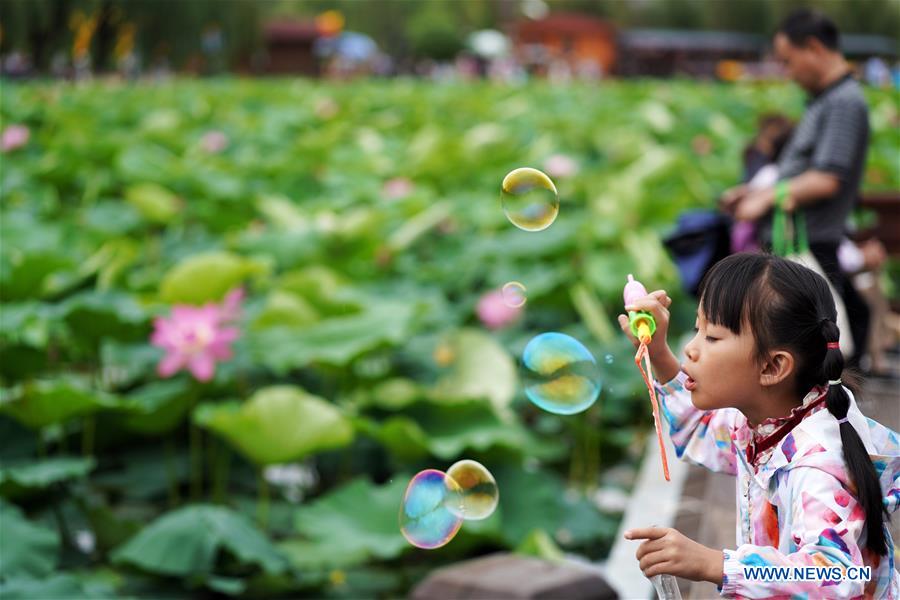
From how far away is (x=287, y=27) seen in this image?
39.9 meters

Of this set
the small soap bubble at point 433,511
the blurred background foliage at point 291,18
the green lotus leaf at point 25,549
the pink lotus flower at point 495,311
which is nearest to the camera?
the small soap bubble at point 433,511

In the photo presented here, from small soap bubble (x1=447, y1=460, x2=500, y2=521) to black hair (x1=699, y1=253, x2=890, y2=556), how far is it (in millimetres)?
531

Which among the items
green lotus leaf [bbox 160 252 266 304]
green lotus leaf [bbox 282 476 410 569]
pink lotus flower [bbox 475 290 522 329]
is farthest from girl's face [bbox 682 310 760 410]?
pink lotus flower [bbox 475 290 522 329]

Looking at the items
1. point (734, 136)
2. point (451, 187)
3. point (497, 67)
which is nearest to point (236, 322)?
point (451, 187)

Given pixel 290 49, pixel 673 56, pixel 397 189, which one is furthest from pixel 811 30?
pixel 290 49

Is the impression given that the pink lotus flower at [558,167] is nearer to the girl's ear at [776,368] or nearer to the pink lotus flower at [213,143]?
the pink lotus flower at [213,143]

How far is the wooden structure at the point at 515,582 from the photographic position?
190 cm

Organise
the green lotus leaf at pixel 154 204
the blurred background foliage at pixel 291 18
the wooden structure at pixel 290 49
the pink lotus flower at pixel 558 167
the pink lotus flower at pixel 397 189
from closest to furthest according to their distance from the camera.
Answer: the green lotus leaf at pixel 154 204
the pink lotus flower at pixel 397 189
the pink lotus flower at pixel 558 167
the blurred background foliage at pixel 291 18
the wooden structure at pixel 290 49

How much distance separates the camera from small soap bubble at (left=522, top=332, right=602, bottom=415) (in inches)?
54.9

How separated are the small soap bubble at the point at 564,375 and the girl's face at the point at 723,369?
0.85ft

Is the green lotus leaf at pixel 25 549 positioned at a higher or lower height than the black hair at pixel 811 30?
lower

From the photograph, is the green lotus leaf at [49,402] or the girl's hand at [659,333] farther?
the green lotus leaf at [49,402]

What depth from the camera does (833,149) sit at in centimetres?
254

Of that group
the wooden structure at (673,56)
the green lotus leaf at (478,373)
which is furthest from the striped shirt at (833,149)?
the wooden structure at (673,56)
